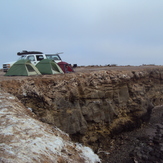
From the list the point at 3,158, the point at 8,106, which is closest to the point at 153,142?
the point at 8,106

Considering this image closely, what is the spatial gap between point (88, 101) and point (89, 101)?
3.1 inches

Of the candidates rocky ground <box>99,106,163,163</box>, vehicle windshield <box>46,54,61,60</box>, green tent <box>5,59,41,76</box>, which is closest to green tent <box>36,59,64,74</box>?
green tent <box>5,59,41,76</box>

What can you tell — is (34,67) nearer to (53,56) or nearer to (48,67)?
(48,67)

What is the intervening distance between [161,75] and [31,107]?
667 inches

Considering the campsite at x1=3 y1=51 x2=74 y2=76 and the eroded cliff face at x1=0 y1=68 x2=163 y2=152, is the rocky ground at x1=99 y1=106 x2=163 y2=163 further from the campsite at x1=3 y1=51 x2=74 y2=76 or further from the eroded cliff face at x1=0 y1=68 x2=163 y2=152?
the campsite at x1=3 y1=51 x2=74 y2=76

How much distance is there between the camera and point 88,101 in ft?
38.8

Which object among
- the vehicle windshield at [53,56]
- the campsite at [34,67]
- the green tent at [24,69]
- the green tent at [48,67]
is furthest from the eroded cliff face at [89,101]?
the vehicle windshield at [53,56]

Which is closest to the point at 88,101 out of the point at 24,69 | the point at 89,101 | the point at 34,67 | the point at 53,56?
the point at 89,101

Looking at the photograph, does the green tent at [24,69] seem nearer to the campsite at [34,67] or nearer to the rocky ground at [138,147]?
the campsite at [34,67]

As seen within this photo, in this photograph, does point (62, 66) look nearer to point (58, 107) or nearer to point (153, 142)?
point (58, 107)

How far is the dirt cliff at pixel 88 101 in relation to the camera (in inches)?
357

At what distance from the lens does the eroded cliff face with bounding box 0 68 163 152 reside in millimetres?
9086

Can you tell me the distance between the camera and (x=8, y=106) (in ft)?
20.1

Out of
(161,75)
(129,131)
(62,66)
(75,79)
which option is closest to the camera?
(75,79)
